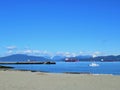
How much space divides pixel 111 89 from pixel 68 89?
9.82 ft

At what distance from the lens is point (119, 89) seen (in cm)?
1992

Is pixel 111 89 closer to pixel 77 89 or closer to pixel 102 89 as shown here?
pixel 102 89

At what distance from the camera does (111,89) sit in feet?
65.6

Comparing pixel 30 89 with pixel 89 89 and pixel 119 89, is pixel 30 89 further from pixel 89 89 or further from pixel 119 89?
pixel 119 89

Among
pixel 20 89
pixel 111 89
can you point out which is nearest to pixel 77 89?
pixel 111 89

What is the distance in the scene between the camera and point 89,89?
20.1 metres

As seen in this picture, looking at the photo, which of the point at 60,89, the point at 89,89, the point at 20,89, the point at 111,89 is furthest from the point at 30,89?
the point at 111,89

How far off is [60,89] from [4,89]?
3.81 m

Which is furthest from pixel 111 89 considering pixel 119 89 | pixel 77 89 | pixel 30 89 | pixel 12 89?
pixel 12 89

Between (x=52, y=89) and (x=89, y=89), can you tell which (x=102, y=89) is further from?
(x=52, y=89)

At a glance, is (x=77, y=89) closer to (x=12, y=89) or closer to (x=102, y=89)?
(x=102, y=89)

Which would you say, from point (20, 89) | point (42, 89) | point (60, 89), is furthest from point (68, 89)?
point (20, 89)

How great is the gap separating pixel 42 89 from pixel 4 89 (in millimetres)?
2582

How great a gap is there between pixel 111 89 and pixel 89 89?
1.52 metres
